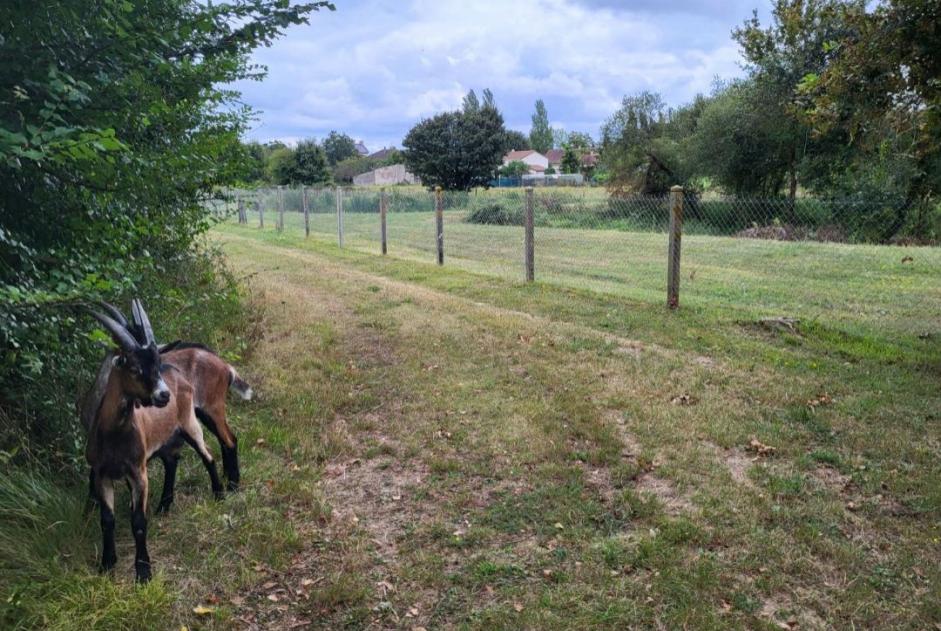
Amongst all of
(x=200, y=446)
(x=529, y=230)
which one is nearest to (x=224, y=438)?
(x=200, y=446)

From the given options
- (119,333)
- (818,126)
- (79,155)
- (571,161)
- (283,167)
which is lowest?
(119,333)

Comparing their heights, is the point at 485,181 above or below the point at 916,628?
above

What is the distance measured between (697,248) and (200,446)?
1296 cm

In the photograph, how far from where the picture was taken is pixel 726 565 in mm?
3250

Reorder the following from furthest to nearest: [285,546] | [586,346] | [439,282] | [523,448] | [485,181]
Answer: [485,181]
[439,282]
[586,346]
[523,448]
[285,546]

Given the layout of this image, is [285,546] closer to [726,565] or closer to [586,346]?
[726,565]

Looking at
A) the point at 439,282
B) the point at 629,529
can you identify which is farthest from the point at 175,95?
the point at 439,282

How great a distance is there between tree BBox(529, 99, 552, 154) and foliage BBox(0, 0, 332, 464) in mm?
101902

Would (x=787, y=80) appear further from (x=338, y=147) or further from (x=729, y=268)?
(x=338, y=147)

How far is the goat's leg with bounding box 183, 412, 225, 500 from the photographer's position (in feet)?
11.8

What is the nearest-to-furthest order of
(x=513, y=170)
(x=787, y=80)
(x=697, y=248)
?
(x=697, y=248)
(x=787, y=80)
(x=513, y=170)

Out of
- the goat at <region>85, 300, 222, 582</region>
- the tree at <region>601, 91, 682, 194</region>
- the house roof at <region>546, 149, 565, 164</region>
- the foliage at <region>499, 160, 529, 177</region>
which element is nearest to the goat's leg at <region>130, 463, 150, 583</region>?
the goat at <region>85, 300, 222, 582</region>

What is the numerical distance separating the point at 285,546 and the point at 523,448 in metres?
1.83

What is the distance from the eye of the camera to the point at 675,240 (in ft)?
28.2
